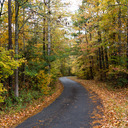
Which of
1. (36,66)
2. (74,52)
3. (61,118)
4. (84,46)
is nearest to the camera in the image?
(61,118)

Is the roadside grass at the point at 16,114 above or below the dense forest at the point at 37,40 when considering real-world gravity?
below

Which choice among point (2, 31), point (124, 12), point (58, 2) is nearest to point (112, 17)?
point (124, 12)

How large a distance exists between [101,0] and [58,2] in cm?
491

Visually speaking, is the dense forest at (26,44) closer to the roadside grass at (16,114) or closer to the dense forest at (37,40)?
the dense forest at (37,40)

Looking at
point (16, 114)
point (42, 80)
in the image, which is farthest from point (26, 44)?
point (16, 114)

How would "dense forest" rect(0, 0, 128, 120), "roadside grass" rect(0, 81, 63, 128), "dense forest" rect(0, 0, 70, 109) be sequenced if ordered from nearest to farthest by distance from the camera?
"roadside grass" rect(0, 81, 63, 128)
"dense forest" rect(0, 0, 70, 109)
"dense forest" rect(0, 0, 128, 120)

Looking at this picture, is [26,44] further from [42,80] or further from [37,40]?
[42,80]

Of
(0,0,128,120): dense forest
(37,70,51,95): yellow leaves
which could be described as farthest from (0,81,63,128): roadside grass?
(37,70,51,95): yellow leaves

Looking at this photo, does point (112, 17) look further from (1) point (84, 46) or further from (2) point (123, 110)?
(2) point (123, 110)

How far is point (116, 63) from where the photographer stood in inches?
490

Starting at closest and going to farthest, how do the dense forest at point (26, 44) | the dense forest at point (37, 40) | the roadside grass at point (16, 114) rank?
the roadside grass at point (16, 114) → the dense forest at point (26, 44) → the dense forest at point (37, 40)

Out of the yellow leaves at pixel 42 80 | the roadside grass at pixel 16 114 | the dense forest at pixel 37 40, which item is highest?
the dense forest at pixel 37 40

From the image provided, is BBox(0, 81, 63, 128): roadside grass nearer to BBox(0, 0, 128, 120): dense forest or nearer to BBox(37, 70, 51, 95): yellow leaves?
BBox(0, 0, 128, 120): dense forest

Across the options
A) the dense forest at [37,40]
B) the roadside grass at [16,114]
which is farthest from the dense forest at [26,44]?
the roadside grass at [16,114]
